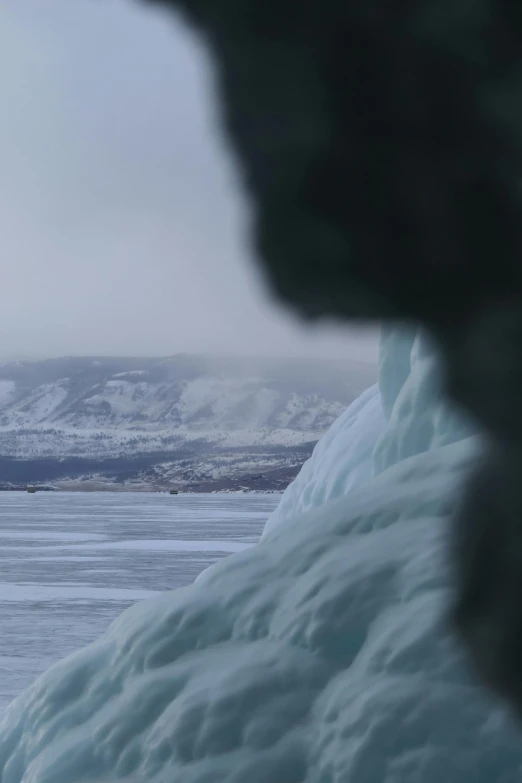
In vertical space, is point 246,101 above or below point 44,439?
above

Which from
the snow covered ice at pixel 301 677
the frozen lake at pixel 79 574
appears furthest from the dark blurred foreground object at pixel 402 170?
the frozen lake at pixel 79 574

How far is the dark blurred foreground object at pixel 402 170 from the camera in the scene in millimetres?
577

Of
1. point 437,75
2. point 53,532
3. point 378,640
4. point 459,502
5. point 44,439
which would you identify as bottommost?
point 44,439

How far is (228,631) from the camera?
3861 mm

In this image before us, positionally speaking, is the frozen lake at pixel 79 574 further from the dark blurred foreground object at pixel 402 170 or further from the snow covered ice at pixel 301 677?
the dark blurred foreground object at pixel 402 170

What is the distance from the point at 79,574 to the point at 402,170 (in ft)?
62.5

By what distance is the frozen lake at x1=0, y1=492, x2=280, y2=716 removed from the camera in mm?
11166

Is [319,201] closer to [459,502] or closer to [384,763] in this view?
[459,502]

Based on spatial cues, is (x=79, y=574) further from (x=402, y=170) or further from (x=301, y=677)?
(x=402, y=170)

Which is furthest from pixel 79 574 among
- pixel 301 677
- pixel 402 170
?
pixel 402 170

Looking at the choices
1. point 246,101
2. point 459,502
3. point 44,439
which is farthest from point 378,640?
point 44,439

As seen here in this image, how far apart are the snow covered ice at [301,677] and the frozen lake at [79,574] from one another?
174 inches

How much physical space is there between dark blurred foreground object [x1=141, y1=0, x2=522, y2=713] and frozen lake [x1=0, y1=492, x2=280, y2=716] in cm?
809

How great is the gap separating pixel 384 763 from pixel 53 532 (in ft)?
103
